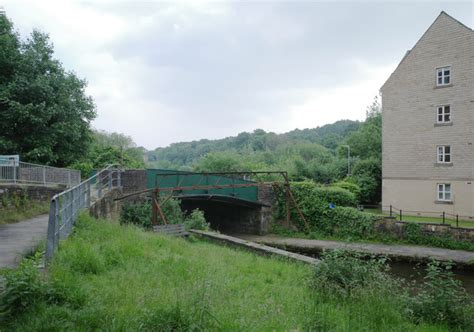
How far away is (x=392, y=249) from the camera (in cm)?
2239

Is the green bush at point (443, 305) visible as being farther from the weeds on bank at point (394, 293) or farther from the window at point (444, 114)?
the window at point (444, 114)

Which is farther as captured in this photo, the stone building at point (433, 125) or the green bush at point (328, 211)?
the green bush at point (328, 211)

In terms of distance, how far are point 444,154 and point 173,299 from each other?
26335mm

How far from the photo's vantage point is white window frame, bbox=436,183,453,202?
26156 millimetres

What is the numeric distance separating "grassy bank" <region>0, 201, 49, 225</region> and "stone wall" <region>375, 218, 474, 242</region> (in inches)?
782

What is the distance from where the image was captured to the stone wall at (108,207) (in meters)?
13.2

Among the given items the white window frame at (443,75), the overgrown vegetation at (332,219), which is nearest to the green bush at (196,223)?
the overgrown vegetation at (332,219)

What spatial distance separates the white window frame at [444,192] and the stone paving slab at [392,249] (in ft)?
18.4

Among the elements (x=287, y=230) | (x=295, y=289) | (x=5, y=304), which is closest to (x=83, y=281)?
(x=5, y=304)

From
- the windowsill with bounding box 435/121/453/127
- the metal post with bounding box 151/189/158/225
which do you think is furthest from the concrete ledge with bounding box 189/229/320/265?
the windowsill with bounding box 435/121/453/127

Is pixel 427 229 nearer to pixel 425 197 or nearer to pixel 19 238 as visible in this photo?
pixel 425 197

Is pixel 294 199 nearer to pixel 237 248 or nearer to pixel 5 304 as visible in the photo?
pixel 237 248

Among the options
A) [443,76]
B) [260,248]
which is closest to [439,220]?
[443,76]

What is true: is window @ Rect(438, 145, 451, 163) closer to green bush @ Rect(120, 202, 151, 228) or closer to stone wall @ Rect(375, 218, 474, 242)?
stone wall @ Rect(375, 218, 474, 242)
